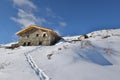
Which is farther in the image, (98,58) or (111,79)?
(98,58)

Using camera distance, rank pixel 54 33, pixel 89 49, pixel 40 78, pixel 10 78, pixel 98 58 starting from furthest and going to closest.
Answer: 1. pixel 54 33
2. pixel 89 49
3. pixel 98 58
4. pixel 10 78
5. pixel 40 78

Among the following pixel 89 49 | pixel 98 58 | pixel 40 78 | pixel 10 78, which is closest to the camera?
pixel 40 78

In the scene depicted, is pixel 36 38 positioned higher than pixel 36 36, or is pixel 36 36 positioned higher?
pixel 36 36

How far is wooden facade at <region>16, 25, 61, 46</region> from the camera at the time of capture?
145 feet

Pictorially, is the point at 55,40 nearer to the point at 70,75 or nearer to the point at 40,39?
the point at 40,39

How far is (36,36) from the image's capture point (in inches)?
1791

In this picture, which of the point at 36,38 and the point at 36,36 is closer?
the point at 36,38

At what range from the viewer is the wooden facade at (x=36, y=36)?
44.1 metres

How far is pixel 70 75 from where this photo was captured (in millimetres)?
12117

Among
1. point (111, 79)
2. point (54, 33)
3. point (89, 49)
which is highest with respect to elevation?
point (54, 33)

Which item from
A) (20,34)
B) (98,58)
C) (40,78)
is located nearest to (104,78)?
(40,78)

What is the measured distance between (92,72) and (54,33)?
32170 mm

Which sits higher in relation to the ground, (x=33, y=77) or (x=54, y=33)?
(x=54, y=33)

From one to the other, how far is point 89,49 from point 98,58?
3.16 meters
